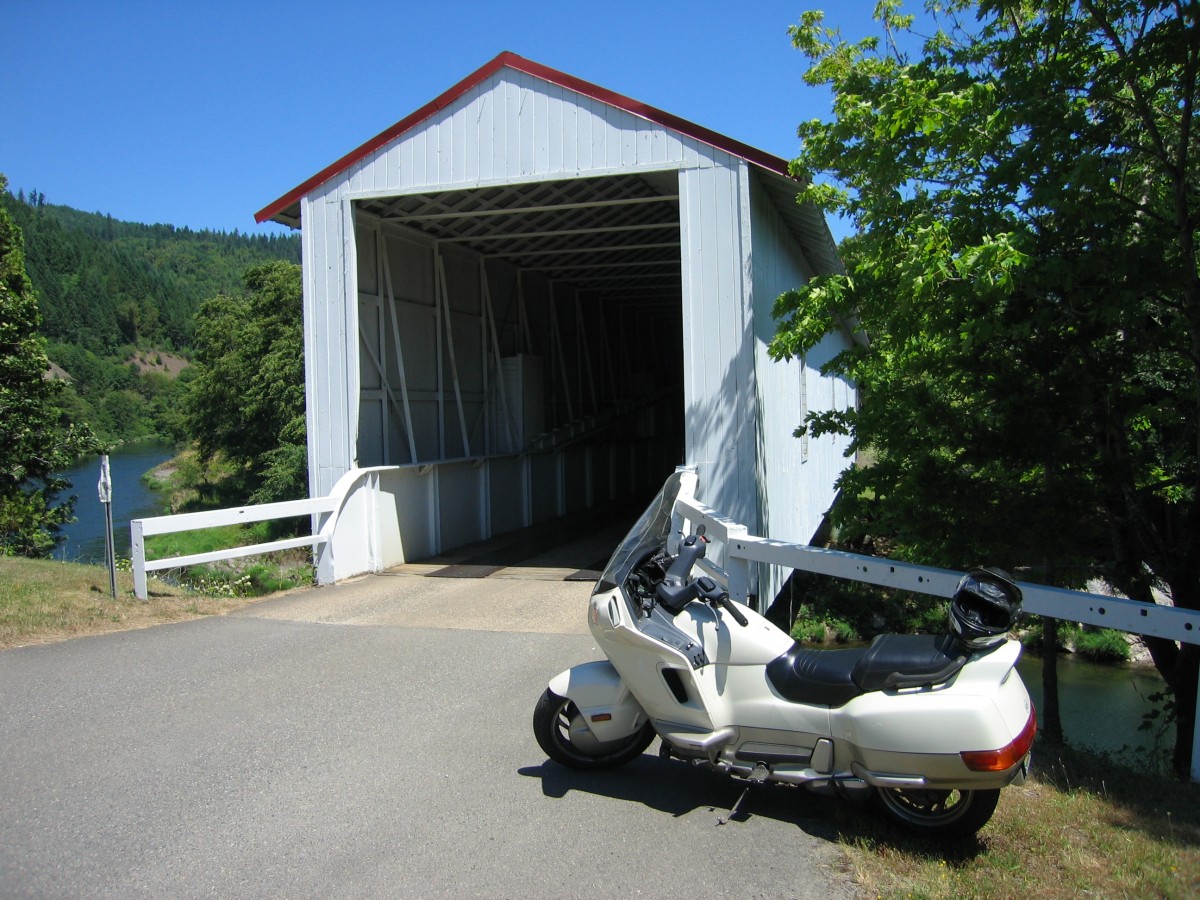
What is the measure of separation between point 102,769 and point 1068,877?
433 cm

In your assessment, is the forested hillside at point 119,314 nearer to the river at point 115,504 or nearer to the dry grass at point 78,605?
the river at point 115,504

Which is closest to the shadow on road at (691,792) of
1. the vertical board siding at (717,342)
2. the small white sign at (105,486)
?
the vertical board siding at (717,342)

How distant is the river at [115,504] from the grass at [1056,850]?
14027 millimetres

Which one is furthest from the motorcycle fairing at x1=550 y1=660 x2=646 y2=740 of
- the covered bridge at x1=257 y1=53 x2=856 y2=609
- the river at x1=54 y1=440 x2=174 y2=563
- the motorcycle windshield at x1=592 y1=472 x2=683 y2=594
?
the river at x1=54 y1=440 x2=174 y2=563

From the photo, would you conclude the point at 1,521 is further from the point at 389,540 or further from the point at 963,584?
the point at 963,584

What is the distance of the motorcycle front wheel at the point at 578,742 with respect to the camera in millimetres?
4465

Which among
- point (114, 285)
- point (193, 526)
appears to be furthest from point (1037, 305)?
point (114, 285)

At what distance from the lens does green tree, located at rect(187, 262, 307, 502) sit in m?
33.0

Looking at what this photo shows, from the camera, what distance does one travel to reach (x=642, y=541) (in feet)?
14.4

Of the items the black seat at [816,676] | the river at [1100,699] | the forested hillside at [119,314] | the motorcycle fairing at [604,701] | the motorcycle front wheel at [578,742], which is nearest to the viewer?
the black seat at [816,676]

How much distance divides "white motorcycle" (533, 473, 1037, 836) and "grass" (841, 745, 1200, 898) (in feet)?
0.47

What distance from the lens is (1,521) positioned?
20312 millimetres

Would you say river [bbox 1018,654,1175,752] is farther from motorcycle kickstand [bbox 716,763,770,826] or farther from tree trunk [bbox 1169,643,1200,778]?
motorcycle kickstand [bbox 716,763,770,826]

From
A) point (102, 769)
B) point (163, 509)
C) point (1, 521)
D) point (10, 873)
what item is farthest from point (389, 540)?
point (163, 509)
